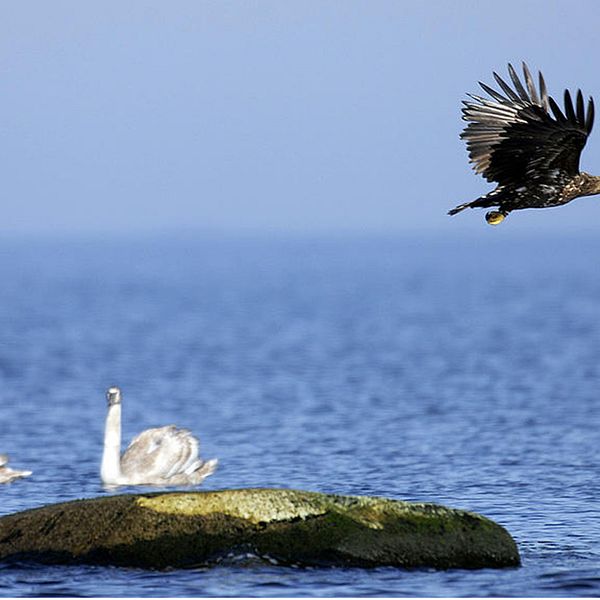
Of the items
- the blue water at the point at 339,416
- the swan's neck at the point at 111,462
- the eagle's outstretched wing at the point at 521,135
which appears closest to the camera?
the blue water at the point at 339,416

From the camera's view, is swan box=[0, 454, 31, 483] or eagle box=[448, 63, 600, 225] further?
swan box=[0, 454, 31, 483]

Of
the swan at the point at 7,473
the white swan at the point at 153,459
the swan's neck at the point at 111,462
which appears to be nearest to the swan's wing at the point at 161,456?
the white swan at the point at 153,459

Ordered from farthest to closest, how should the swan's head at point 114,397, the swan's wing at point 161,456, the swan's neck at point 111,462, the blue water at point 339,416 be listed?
1. the swan's head at point 114,397
2. the swan's wing at point 161,456
3. the swan's neck at point 111,462
4. the blue water at point 339,416

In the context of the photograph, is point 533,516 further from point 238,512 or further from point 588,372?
point 588,372

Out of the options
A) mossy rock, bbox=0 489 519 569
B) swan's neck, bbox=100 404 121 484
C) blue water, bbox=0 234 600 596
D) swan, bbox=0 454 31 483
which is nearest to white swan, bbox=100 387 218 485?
swan's neck, bbox=100 404 121 484

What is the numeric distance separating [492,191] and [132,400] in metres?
17.4

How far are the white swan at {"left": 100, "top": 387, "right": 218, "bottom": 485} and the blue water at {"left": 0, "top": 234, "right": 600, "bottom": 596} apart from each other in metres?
0.43

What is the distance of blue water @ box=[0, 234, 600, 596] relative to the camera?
1483cm

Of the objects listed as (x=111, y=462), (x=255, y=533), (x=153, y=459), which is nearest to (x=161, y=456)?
(x=153, y=459)

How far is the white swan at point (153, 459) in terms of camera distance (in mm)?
21391

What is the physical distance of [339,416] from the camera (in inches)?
1158

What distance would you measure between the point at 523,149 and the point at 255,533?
15.0ft

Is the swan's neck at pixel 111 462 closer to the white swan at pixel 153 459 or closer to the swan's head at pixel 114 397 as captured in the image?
the white swan at pixel 153 459

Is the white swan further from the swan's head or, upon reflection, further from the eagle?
the eagle
